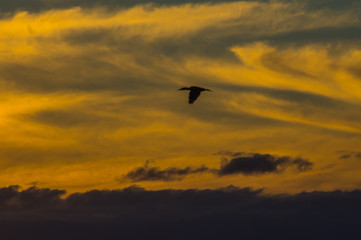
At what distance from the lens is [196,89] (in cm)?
7569
